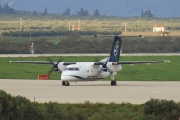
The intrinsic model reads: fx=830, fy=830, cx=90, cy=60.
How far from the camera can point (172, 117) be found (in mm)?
33438

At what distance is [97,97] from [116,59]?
44.4 ft

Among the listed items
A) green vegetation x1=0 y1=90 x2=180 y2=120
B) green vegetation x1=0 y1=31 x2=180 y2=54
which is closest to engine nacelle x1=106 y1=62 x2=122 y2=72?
green vegetation x1=0 y1=90 x2=180 y2=120

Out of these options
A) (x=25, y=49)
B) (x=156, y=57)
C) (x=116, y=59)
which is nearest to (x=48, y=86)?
(x=116, y=59)

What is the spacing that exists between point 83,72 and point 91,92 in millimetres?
7789

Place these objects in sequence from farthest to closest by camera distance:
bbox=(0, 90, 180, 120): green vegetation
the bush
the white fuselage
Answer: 1. the white fuselage
2. the bush
3. bbox=(0, 90, 180, 120): green vegetation

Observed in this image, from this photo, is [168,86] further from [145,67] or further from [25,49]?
[25,49]

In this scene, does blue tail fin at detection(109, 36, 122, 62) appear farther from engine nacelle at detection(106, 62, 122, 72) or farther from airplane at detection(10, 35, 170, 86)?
engine nacelle at detection(106, 62, 122, 72)

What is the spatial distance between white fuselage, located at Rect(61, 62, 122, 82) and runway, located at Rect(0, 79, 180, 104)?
37.5 inches

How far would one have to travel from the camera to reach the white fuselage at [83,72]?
5788 cm

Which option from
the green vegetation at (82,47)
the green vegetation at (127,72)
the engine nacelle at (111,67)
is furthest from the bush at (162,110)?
the green vegetation at (82,47)

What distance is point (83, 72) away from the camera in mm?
59000

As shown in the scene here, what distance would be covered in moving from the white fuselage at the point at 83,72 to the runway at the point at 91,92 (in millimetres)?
952

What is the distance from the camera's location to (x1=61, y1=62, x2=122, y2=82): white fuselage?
57.9m

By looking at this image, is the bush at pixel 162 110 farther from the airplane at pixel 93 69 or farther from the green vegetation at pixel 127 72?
the green vegetation at pixel 127 72
